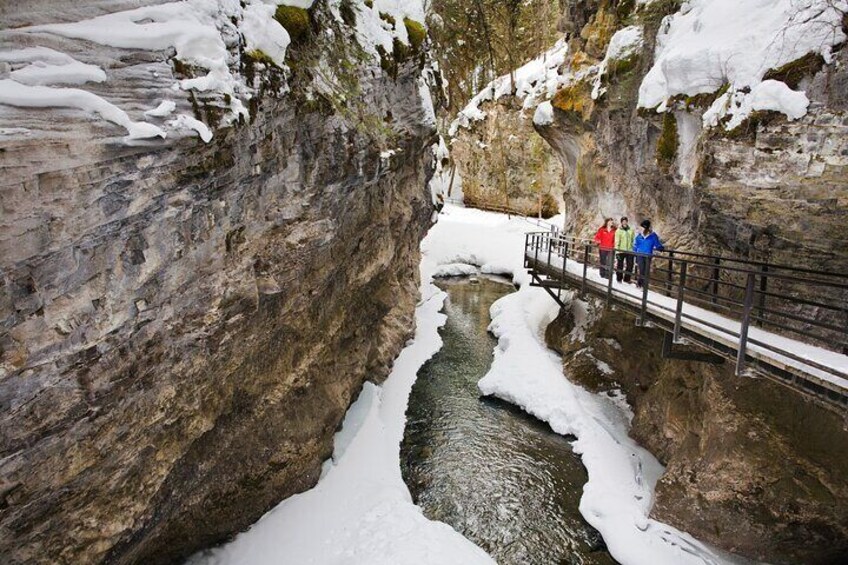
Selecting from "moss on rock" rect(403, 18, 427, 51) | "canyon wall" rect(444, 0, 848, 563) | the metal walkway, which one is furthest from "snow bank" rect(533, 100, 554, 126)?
the metal walkway

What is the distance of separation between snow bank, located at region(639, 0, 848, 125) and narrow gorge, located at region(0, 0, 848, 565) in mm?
60

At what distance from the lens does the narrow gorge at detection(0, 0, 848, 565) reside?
16.0 ft

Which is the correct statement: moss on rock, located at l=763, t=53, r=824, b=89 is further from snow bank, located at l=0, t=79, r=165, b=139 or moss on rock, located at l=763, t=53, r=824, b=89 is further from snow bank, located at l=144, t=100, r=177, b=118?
snow bank, located at l=0, t=79, r=165, b=139

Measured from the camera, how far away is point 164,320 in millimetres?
6004

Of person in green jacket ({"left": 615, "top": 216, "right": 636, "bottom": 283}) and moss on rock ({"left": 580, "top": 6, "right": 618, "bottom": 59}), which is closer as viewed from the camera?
person in green jacket ({"left": 615, "top": 216, "right": 636, "bottom": 283})

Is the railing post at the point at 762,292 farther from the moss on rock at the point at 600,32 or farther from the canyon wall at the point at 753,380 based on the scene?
the moss on rock at the point at 600,32

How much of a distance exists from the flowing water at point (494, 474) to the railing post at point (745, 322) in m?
4.70

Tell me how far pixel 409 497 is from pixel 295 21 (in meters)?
9.73

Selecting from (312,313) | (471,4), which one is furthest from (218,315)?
(471,4)

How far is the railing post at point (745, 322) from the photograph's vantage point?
19.0 feet

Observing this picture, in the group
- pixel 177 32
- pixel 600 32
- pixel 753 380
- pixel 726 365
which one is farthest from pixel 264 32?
pixel 600 32

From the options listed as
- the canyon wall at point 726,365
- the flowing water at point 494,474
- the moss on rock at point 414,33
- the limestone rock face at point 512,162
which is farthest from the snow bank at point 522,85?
the flowing water at point 494,474

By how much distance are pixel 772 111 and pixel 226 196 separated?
860 cm

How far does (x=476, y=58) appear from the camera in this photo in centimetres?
3788
